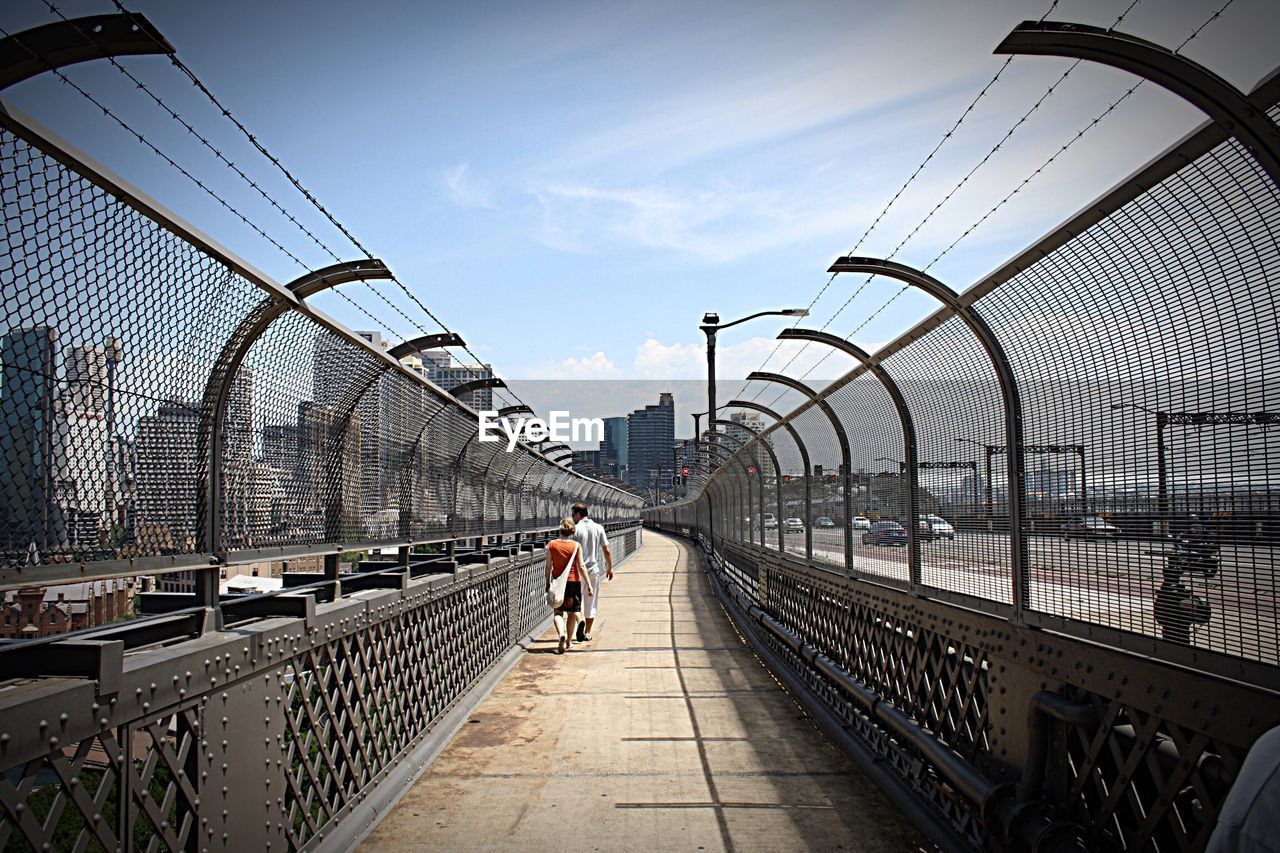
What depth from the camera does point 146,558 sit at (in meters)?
3.74

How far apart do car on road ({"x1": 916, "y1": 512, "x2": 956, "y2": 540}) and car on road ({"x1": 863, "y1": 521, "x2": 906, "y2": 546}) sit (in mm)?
364

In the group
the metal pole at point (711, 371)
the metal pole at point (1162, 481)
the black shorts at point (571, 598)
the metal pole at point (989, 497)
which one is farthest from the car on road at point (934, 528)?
the metal pole at point (711, 371)

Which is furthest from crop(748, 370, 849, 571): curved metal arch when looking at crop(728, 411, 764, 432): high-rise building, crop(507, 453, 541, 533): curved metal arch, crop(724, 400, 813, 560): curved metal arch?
crop(728, 411, 764, 432): high-rise building

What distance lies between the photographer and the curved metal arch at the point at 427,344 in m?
8.15

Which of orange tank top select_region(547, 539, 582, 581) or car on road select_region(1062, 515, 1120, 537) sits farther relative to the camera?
orange tank top select_region(547, 539, 582, 581)

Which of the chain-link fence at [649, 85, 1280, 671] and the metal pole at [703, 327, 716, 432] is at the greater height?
the metal pole at [703, 327, 716, 432]

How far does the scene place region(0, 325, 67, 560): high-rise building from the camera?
9.93 feet

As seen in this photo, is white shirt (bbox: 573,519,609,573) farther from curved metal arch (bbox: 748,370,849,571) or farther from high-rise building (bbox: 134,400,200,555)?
high-rise building (bbox: 134,400,200,555)

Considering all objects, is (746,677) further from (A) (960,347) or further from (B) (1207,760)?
(B) (1207,760)

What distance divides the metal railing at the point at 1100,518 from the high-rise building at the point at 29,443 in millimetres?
3702

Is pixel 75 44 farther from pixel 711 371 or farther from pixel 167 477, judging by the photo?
pixel 711 371

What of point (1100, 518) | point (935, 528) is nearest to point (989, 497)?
point (935, 528)

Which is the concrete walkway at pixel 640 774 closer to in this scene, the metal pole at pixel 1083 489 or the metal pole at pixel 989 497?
the metal pole at pixel 989 497

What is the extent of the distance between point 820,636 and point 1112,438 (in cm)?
582
